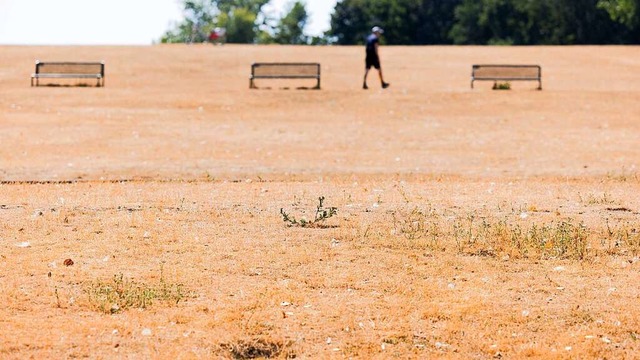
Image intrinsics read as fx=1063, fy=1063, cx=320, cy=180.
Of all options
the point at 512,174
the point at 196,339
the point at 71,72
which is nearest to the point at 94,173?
the point at 512,174

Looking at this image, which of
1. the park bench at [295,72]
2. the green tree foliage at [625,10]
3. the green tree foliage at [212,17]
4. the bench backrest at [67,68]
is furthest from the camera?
the green tree foliage at [212,17]

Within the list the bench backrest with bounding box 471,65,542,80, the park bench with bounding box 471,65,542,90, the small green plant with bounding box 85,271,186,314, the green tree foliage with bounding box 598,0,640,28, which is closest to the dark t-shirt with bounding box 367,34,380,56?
the park bench with bounding box 471,65,542,90

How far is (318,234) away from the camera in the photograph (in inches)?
495

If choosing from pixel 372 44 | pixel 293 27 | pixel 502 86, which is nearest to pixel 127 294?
pixel 372 44

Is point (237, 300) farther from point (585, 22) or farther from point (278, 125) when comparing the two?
point (585, 22)

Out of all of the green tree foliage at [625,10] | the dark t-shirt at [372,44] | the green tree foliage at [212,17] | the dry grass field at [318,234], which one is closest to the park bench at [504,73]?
the dark t-shirt at [372,44]

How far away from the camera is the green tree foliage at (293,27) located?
140m

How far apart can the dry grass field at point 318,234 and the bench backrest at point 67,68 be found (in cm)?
706

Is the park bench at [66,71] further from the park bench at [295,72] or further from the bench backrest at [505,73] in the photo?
the bench backrest at [505,73]

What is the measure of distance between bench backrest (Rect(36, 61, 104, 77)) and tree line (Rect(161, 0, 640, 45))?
5258cm

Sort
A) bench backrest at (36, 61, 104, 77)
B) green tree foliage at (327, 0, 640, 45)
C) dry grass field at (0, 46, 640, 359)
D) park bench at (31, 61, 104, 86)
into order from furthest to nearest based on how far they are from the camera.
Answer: green tree foliage at (327, 0, 640, 45) < bench backrest at (36, 61, 104, 77) < park bench at (31, 61, 104, 86) < dry grass field at (0, 46, 640, 359)

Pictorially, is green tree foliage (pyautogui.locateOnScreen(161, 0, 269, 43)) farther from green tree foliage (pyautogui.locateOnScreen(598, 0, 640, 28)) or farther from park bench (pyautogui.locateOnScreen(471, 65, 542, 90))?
park bench (pyautogui.locateOnScreen(471, 65, 542, 90))

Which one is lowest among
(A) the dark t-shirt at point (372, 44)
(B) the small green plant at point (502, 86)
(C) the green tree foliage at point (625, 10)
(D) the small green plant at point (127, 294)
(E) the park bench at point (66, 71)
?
(D) the small green plant at point (127, 294)

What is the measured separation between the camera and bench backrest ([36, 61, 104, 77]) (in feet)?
124
